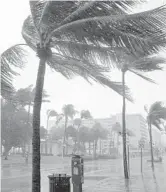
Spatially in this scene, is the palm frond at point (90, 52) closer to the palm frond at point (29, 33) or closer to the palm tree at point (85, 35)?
the palm tree at point (85, 35)

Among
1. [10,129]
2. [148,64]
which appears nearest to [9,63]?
[148,64]

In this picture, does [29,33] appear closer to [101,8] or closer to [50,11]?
[50,11]

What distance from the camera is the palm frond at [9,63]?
26.1 ft

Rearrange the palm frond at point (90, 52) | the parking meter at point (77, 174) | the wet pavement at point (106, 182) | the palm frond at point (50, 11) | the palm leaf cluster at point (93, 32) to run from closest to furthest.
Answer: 1. the palm leaf cluster at point (93, 32)
2. the palm frond at point (50, 11)
3. the palm frond at point (90, 52)
4. the parking meter at point (77, 174)
5. the wet pavement at point (106, 182)

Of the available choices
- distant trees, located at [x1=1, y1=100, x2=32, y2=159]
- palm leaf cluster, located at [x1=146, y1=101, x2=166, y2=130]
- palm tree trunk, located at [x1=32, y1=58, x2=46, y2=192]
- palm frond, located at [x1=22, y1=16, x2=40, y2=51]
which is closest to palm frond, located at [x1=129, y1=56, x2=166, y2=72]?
palm frond, located at [x1=22, y1=16, x2=40, y2=51]

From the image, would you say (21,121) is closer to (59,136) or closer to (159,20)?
(59,136)

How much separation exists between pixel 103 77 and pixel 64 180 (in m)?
2.97

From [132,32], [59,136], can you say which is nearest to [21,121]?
[59,136]

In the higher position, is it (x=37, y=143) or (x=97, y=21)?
(x=97, y=21)


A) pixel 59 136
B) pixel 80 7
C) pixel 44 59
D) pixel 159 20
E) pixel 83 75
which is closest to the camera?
pixel 159 20

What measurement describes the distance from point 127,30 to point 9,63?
382cm

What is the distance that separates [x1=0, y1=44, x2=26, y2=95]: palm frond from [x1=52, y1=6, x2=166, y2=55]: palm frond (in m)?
1.97

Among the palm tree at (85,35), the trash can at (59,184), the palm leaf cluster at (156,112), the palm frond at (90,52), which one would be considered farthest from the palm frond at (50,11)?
the palm leaf cluster at (156,112)

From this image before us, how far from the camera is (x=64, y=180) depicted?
7.72m
